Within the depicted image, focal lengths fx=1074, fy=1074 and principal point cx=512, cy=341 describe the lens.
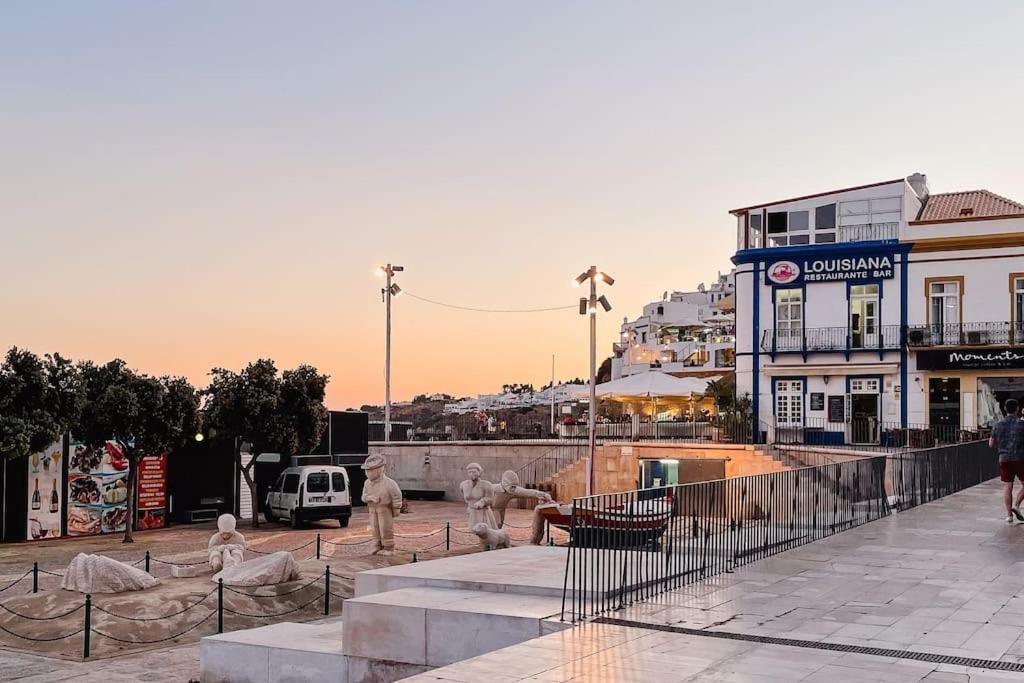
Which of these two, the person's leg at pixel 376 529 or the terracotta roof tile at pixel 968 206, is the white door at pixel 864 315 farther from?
the person's leg at pixel 376 529

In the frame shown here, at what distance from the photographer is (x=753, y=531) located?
13.5 meters

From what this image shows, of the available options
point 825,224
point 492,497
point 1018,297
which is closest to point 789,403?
point 825,224

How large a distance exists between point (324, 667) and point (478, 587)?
1814 mm

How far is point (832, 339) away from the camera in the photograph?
4191 cm

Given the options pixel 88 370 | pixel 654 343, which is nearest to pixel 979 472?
pixel 88 370

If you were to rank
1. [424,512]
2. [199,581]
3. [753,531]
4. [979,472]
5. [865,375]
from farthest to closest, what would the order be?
[865,375] < [424,512] < [979,472] < [199,581] < [753,531]

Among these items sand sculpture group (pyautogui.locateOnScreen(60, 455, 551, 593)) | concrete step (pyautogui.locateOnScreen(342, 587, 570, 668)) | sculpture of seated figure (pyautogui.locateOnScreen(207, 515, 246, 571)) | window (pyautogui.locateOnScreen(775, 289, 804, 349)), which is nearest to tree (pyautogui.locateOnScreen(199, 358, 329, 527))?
sand sculpture group (pyautogui.locateOnScreen(60, 455, 551, 593))

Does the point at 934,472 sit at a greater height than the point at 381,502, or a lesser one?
greater

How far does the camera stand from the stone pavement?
7895 mm

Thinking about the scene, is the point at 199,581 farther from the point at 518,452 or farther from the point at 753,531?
the point at 518,452

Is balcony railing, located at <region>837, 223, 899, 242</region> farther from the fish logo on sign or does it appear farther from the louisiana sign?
the fish logo on sign

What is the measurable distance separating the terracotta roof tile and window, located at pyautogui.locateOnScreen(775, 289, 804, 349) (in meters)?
6.16

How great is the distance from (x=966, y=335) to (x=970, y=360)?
3.10 feet

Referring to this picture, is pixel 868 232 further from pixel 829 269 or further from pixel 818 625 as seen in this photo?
Answer: pixel 818 625
